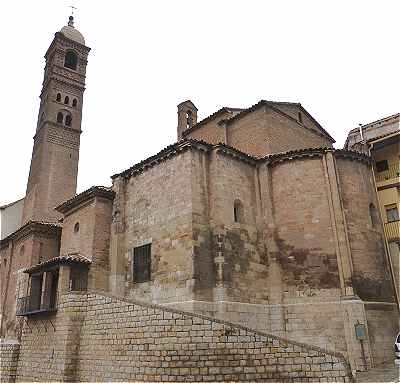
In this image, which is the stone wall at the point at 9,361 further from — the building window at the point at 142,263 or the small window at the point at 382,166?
the small window at the point at 382,166

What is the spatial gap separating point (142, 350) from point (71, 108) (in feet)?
85.6

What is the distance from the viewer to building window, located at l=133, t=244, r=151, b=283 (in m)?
16.4

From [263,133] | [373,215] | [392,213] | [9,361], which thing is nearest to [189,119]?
[263,133]

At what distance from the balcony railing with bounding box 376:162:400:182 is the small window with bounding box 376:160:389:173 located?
20 cm

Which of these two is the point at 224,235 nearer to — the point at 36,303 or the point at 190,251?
the point at 190,251

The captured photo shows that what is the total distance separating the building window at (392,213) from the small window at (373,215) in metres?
1.66

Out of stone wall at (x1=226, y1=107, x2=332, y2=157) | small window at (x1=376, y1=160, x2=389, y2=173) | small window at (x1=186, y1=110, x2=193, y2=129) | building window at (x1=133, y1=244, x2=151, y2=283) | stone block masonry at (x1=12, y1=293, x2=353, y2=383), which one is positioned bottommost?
stone block masonry at (x1=12, y1=293, x2=353, y2=383)

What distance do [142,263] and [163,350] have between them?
642 centimetres

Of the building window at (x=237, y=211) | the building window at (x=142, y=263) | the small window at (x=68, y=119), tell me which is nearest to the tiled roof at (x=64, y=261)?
the building window at (x=142, y=263)

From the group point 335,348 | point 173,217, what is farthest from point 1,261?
point 335,348

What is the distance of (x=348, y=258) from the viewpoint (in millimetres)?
15312

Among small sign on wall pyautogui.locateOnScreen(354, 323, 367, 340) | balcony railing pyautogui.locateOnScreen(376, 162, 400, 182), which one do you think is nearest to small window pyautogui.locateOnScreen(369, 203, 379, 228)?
balcony railing pyautogui.locateOnScreen(376, 162, 400, 182)

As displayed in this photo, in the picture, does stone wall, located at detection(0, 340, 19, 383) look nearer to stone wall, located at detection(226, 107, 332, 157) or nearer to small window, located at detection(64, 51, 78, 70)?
stone wall, located at detection(226, 107, 332, 157)

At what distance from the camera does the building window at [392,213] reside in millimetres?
18536
